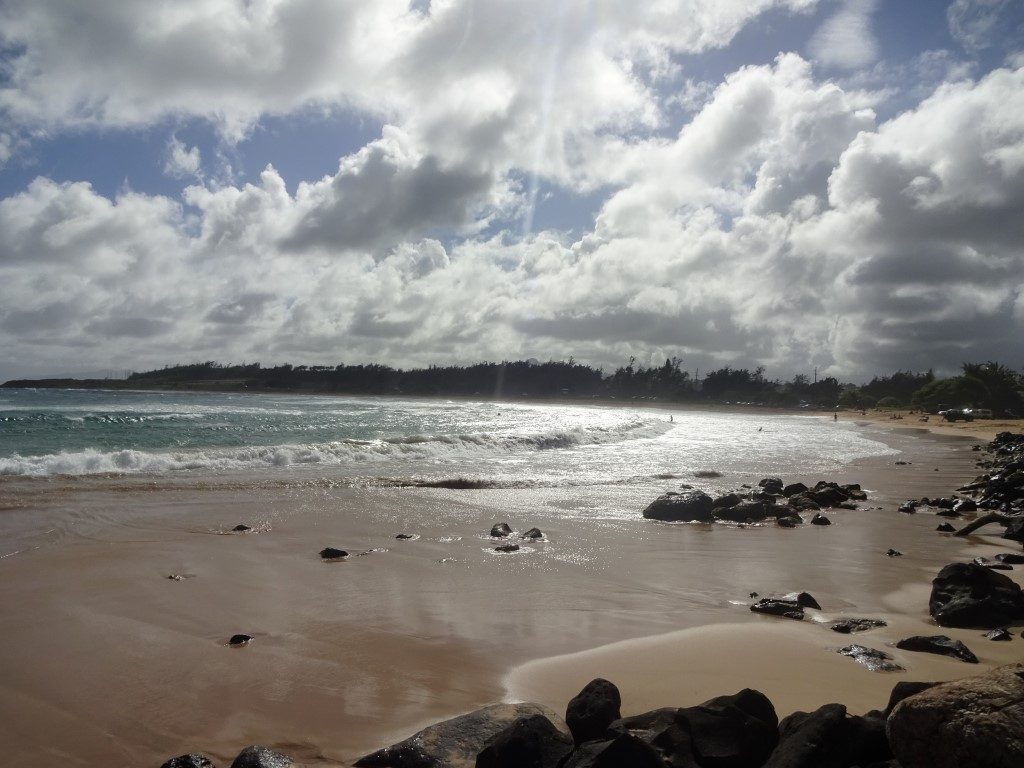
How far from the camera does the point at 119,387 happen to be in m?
112

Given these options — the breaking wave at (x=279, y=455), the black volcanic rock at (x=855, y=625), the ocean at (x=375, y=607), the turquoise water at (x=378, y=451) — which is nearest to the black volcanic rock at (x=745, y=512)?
the ocean at (x=375, y=607)

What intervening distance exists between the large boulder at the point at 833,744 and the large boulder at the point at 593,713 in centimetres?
76

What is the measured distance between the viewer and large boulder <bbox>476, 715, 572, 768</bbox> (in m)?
3.05

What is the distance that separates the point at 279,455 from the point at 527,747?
1696 centimetres

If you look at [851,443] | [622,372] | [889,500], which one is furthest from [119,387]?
[889,500]

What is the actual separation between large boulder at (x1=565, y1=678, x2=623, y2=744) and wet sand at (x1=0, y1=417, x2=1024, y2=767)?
63 centimetres

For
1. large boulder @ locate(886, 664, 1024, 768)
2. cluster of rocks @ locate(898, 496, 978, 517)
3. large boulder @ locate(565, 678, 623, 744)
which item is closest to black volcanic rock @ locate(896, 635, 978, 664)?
large boulder @ locate(886, 664, 1024, 768)

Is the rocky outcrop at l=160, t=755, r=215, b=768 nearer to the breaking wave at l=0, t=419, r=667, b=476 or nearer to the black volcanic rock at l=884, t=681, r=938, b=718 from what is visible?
the black volcanic rock at l=884, t=681, r=938, b=718

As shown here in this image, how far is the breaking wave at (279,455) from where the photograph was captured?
16264 mm

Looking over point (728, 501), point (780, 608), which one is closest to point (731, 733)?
point (780, 608)

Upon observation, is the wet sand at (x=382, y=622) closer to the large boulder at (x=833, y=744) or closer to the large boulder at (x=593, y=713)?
the large boulder at (x=593, y=713)

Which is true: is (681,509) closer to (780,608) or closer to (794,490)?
(794,490)

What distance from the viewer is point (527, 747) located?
307 centimetres

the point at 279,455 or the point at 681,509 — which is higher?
the point at 681,509
